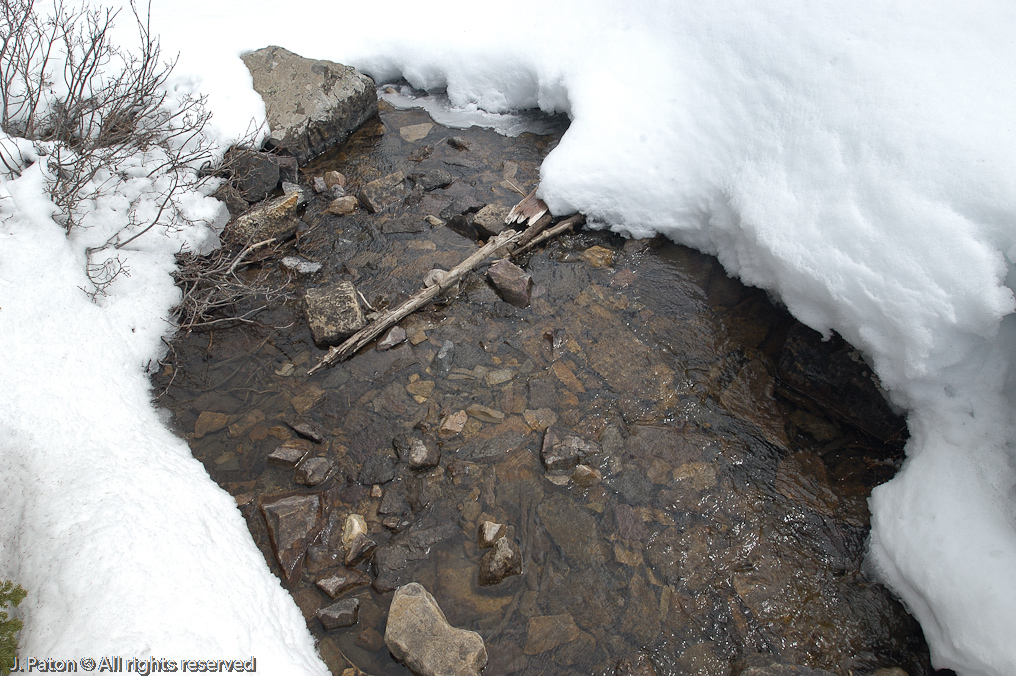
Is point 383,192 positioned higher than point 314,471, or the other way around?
point 383,192

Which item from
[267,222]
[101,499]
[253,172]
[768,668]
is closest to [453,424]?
[101,499]

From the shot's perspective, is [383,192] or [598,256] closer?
[598,256]

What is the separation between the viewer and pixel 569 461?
354 cm

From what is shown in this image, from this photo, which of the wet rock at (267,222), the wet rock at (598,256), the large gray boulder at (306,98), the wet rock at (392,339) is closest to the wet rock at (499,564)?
the wet rock at (392,339)

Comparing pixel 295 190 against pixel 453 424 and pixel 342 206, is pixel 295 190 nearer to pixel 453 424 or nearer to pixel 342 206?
pixel 342 206

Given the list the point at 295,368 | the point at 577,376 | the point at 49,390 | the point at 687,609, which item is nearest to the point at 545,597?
the point at 687,609

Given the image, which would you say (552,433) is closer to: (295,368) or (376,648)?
(376,648)

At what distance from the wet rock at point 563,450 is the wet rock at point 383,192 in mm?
3093

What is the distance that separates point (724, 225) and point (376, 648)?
12.5 ft

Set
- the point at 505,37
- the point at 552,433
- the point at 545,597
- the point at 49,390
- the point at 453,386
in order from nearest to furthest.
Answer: the point at 545,597, the point at 49,390, the point at 552,433, the point at 453,386, the point at 505,37

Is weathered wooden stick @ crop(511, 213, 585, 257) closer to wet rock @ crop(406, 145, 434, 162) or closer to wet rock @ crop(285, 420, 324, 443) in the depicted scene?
wet rock @ crop(406, 145, 434, 162)

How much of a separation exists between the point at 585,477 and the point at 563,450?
220 mm

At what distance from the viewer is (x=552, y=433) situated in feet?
12.1

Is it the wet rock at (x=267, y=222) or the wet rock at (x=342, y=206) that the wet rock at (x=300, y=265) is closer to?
the wet rock at (x=267, y=222)
